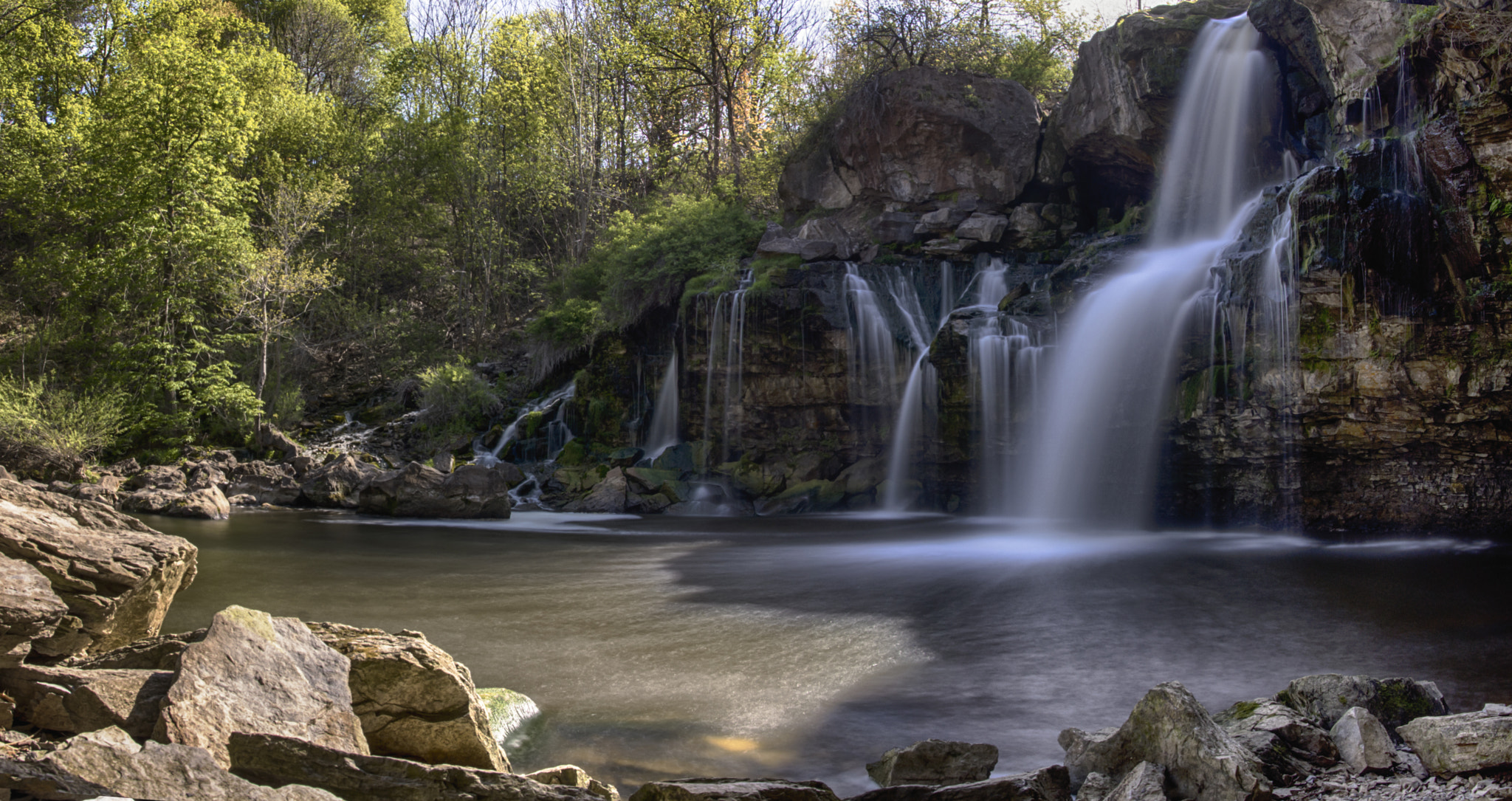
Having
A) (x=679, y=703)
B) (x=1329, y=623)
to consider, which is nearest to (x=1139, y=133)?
(x=1329, y=623)

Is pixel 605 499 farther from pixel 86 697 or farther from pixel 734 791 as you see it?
pixel 734 791

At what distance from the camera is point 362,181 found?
31516 mm

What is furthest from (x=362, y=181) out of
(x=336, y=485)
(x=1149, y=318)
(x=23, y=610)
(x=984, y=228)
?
(x=23, y=610)

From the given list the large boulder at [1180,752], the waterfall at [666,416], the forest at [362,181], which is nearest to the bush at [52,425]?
the forest at [362,181]

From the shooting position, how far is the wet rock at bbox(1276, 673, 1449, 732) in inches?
189

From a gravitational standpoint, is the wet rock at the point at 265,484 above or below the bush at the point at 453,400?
below

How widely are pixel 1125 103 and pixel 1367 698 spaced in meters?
18.9

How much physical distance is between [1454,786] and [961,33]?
25.7m

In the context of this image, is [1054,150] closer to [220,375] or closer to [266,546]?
[266,546]

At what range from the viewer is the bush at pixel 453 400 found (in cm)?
2514

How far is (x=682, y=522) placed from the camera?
17938 millimetres

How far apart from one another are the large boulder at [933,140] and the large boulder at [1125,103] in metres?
0.97

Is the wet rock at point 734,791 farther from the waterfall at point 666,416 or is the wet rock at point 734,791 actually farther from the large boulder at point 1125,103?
the large boulder at point 1125,103

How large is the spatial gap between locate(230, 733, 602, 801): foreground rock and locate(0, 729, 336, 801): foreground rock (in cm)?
35
